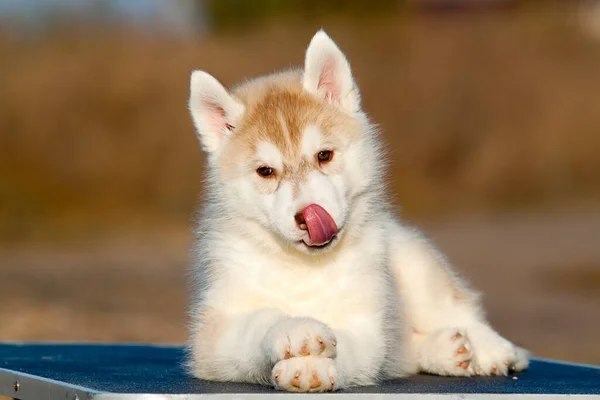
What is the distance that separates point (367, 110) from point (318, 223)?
16674 mm

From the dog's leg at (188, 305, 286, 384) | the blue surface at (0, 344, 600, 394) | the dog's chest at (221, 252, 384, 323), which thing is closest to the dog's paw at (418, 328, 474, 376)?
the blue surface at (0, 344, 600, 394)

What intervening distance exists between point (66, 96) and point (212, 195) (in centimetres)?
Result: 2405

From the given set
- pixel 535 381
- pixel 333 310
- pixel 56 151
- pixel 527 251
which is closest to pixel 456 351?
pixel 535 381

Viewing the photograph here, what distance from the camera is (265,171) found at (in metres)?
4.90

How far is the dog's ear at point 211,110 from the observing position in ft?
16.9

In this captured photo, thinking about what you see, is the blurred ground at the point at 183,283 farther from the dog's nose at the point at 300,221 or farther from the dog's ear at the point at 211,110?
the dog's nose at the point at 300,221

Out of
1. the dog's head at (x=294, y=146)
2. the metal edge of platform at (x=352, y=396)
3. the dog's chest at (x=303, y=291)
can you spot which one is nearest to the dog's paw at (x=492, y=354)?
the dog's chest at (x=303, y=291)

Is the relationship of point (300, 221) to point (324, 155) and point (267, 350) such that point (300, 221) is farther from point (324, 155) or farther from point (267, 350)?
point (267, 350)

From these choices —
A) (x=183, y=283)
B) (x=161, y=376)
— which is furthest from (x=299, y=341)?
(x=183, y=283)

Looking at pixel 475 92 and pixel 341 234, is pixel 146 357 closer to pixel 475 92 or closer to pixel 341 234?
pixel 341 234

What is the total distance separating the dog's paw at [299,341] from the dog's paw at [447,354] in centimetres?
115

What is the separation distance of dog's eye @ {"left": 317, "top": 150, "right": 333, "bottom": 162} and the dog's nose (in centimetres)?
34

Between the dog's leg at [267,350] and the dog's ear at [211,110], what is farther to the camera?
the dog's ear at [211,110]

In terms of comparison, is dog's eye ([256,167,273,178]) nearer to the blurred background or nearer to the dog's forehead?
the dog's forehead
